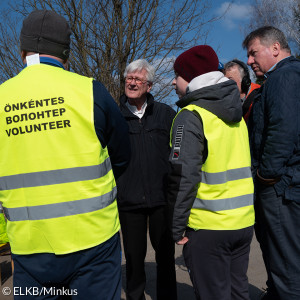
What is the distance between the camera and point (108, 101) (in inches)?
63.0

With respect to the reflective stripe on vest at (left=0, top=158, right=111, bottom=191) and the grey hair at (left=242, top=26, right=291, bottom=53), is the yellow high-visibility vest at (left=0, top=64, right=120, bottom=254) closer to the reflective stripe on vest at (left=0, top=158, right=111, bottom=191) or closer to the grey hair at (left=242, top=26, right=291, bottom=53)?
the reflective stripe on vest at (left=0, top=158, right=111, bottom=191)

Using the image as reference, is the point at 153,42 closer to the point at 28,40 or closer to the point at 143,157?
the point at 143,157

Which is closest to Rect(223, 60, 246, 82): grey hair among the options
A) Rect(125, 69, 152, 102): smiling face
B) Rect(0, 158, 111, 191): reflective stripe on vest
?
Rect(125, 69, 152, 102): smiling face

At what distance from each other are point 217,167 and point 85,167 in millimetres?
808

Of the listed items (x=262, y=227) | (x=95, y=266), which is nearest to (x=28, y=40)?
(x=95, y=266)

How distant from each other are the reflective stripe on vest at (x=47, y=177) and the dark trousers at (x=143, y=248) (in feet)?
4.38

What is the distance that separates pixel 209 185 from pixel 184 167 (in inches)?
7.9

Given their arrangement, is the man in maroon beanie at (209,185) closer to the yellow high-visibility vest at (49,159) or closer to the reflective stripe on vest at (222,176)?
the reflective stripe on vest at (222,176)

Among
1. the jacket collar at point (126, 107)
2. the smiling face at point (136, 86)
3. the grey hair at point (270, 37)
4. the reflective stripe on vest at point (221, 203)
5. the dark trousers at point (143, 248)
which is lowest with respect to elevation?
the dark trousers at point (143, 248)

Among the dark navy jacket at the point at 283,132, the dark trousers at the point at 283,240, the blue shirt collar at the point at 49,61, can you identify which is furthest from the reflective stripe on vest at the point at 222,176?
the blue shirt collar at the point at 49,61

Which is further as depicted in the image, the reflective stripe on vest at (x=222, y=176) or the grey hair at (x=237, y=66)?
the grey hair at (x=237, y=66)

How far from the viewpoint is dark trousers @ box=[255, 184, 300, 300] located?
91.9 inches

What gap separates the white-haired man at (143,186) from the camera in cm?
274

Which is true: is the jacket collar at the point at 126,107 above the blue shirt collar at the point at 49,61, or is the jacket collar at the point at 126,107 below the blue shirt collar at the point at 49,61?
below
